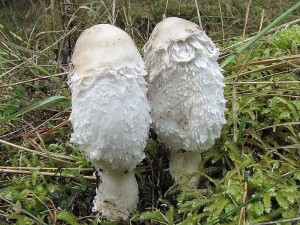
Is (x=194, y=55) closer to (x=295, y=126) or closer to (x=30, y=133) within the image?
(x=295, y=126)

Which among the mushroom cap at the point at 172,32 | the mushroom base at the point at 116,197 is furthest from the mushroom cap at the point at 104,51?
the mushroom base at the point at 116,197

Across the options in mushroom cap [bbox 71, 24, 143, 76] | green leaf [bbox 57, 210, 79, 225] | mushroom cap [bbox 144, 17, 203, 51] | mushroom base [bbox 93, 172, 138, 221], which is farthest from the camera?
mushroom base [bbox 93, 172, 138, 221]

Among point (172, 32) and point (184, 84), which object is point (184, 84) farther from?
point (172, 32)

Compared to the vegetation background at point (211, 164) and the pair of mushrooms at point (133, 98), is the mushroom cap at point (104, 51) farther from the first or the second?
the vegetation background at point (211, 164)

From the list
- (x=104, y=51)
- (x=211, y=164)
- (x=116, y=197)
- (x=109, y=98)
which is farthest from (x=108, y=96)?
(x=211, y=164)

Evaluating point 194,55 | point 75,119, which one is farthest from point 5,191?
point 194,55

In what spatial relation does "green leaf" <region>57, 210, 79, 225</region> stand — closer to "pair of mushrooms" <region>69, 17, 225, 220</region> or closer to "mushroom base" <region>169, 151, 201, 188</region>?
"pair of mushrooms" <region>69, 17, 225, 220</region>

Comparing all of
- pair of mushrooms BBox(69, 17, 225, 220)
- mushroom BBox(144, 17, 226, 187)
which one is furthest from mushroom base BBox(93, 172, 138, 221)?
mushroom BBox(144, 17, 226, 187)

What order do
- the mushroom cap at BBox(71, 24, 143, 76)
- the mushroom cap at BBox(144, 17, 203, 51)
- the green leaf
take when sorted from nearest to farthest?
the mushroom cap at BBox(71, 24, 143, 76)
the mushroom cap at BBox(144, 17, 203, 51)
the green leaf
